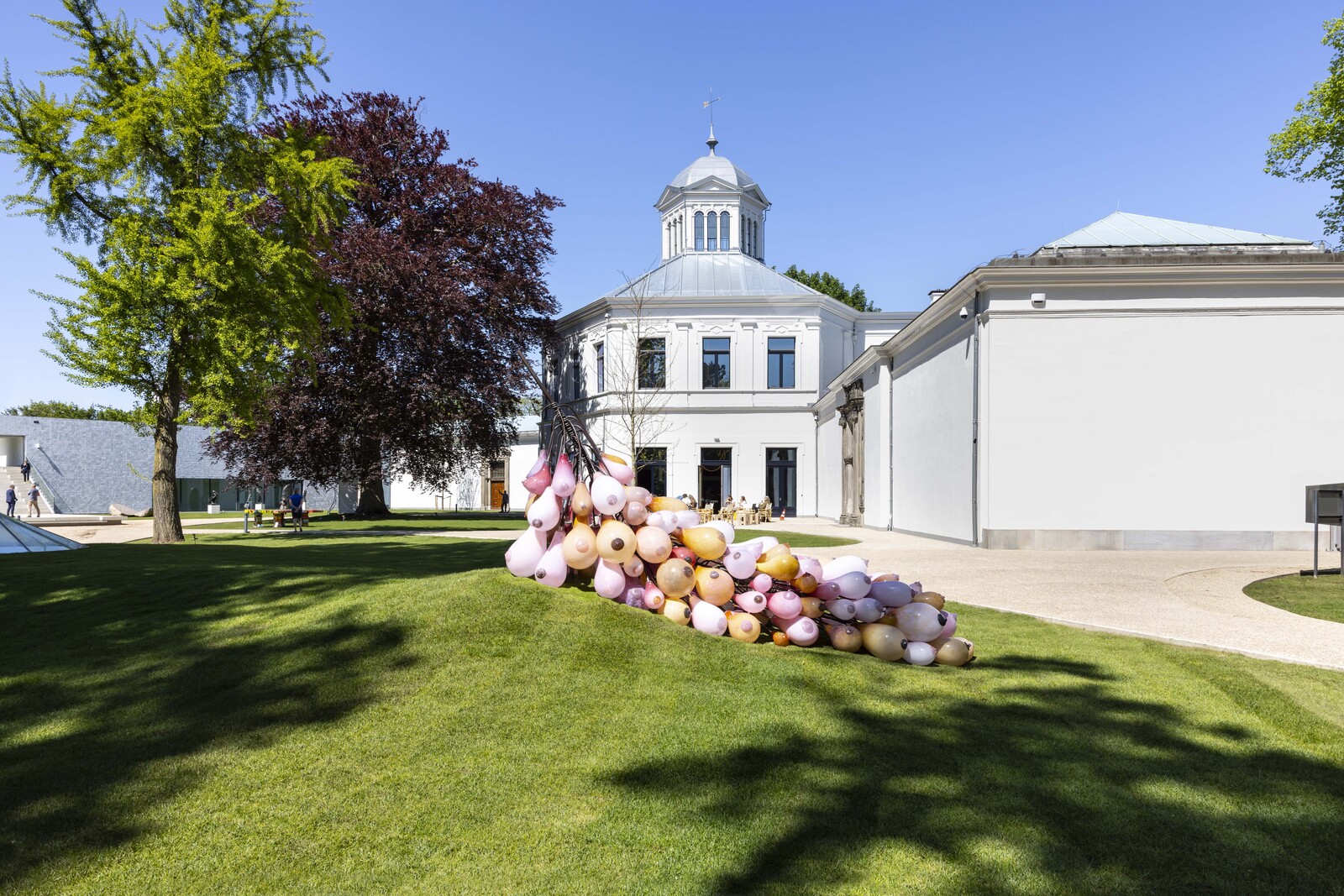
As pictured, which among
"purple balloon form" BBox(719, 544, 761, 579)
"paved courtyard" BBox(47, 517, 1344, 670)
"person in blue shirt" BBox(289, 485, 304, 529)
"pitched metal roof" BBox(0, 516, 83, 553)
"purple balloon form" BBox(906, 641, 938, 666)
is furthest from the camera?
"person in blue shirt" BBox(289, 485, 304, 529)

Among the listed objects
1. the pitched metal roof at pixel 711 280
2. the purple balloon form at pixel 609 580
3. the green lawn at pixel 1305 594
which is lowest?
the green lawn at pixel 1305 594

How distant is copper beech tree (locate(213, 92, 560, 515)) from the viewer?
27.4 m

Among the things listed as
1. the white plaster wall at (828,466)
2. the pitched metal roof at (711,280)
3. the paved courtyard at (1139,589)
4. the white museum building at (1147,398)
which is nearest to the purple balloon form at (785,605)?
the paved courtyard at (1139,589)

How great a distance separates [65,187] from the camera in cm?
1526

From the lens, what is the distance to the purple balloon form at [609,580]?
5.70 m

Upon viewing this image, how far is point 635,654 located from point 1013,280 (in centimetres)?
1546

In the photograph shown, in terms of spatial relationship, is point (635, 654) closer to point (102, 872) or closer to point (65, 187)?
point (102, 872)

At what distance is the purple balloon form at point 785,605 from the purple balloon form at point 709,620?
349 millimetres

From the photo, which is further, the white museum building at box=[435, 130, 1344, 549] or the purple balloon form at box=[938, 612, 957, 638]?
the white museum building at box=[435, 130, 1344, 549]

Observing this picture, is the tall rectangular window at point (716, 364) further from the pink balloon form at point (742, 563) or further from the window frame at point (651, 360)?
the pink balloon form at point (742, 563)

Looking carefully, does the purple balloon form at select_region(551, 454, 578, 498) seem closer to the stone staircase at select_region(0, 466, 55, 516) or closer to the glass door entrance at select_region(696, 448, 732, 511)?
the glass door entrance at select_region(696, 448, 732, 511)

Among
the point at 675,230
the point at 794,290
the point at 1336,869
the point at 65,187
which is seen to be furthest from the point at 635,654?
the point at 675,230

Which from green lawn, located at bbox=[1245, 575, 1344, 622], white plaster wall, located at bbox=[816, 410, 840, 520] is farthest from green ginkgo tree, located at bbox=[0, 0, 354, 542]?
white plaster wall, located at bbox=[816, 410, 840, 520]

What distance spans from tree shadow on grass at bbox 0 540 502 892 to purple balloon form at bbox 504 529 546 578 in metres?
0.99
